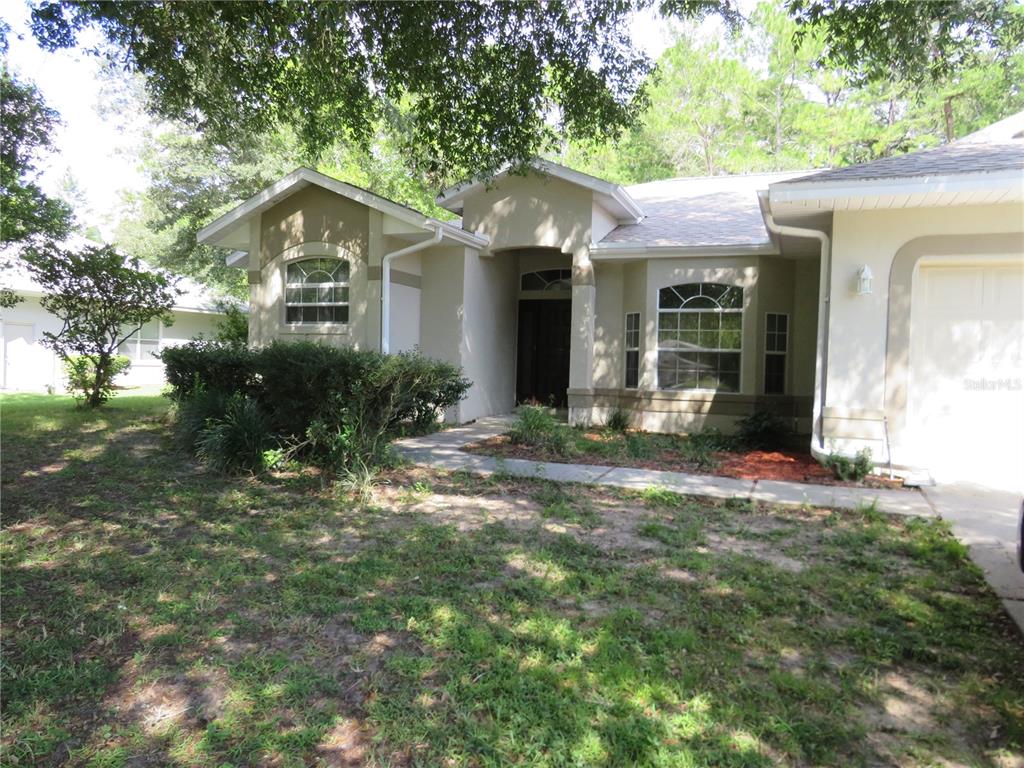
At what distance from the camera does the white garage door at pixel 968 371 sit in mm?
7227

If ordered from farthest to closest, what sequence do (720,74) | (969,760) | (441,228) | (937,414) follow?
(720,74) → (441,228) → (937,414) → (969,760)

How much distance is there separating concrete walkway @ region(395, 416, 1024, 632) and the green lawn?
0.24 m

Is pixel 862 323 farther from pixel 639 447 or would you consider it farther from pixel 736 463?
pixel 639 447

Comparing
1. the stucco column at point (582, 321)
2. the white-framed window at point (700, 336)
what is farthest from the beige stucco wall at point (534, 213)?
the white-framed window at point (700, 336)

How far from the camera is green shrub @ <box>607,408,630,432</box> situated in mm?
11188

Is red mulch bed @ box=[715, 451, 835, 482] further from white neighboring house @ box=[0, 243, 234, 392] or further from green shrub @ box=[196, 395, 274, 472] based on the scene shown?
white neighboring house @ box=[0, 243, 234, 392]

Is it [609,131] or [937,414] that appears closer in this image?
[937,414]

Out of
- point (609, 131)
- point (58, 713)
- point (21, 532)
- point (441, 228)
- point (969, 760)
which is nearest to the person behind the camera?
point (969, 760)

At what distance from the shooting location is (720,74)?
2800 centimetres

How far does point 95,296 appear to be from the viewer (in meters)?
12.2

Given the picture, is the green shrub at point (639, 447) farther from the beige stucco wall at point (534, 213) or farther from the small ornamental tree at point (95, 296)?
the small ornamental tree at point (95, 296)

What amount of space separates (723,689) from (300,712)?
1912 millimetres

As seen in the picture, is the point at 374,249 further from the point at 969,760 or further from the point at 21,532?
the point at 969,760

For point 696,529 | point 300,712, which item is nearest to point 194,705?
point 300,712
